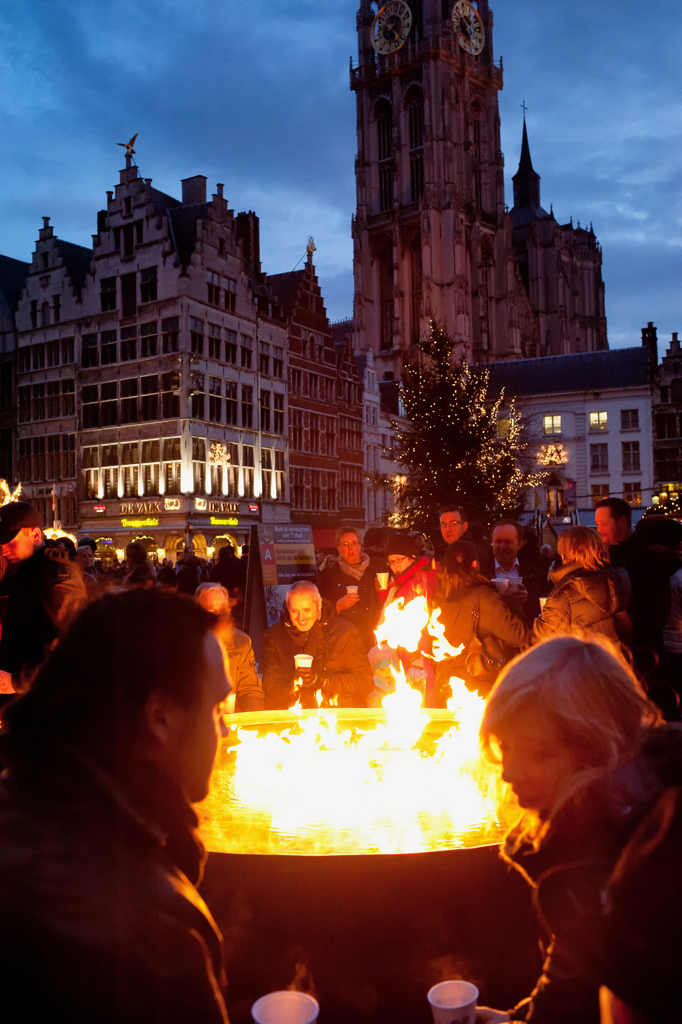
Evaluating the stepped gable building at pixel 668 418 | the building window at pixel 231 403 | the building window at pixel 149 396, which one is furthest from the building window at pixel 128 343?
the stepped gable building at pixel 668 418

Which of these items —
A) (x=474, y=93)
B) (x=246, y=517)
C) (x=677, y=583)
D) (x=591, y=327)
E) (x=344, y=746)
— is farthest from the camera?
(x=591, y=327)

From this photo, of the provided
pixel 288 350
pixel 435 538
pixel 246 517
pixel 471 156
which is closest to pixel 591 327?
pixel 471 156

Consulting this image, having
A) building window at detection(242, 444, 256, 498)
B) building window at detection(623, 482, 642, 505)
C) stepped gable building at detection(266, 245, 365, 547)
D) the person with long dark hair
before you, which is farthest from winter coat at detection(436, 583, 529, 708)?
building window at detection(623, 482, 642, 505)

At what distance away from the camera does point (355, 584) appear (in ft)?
26.1

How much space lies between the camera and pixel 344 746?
4.65 meters

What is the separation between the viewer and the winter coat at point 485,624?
561cm

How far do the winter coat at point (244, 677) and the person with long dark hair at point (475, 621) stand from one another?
1.51 m

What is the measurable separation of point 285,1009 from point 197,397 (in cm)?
3312

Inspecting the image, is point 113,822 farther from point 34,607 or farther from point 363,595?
point 363,595

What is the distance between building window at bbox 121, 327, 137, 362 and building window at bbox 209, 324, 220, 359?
120 inches

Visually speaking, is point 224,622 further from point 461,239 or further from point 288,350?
point 461,239

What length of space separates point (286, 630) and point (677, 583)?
2831mm

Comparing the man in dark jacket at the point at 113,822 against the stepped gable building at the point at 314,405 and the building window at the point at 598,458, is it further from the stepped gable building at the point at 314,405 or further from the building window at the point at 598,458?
the building window at the point at 598,458

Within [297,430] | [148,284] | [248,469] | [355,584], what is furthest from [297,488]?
[355,584]
